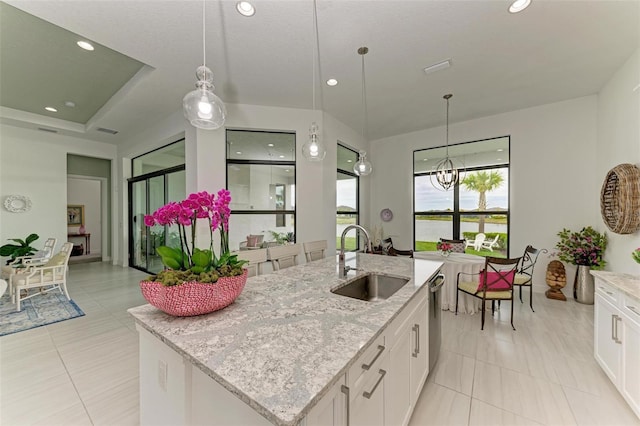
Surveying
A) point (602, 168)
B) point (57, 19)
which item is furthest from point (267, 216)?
point (602, 168)

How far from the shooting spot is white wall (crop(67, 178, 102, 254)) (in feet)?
25.6

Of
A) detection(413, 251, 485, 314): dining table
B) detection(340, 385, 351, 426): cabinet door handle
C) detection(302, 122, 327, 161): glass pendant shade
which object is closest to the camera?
detection(340, 385, 351, 426): cabinet door handle

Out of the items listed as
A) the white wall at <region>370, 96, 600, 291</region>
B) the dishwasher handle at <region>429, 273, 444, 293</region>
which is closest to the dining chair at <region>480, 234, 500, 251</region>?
the white wall at <region>370, 96, 600, 291</region>

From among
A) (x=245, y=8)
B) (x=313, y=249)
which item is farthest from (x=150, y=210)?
(x=245, y=8)

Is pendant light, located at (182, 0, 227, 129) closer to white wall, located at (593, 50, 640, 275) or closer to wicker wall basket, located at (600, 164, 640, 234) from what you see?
wicker wall basket, located at (600, 164, 640, 234)

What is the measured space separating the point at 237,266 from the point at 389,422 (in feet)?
3.64

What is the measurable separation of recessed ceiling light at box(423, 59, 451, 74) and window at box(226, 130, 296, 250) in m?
2.22

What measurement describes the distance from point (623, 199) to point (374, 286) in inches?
124

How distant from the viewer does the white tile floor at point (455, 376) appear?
5.46 feet

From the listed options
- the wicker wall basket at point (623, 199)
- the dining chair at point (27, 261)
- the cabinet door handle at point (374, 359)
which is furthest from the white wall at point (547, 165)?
the dining chair at point (27, 261)

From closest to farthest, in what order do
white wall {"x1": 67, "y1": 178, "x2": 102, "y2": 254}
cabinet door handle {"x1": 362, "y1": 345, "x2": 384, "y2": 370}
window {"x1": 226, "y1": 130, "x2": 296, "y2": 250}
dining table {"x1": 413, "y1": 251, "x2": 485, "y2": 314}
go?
cabinet door handle {"x1": 362, "y1": 345, "x2": 384, "y2": 370} < dining table {"x1": 413, "y1": 251, "x2": 485, "y2": 314} < window {"x1": 226, "y1": 130, "x2": 296, "y2": 250} < white wall {"x1": 67, "y1": 178, "x2": 102, "y2": 254}

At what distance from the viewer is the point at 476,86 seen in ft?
11.2

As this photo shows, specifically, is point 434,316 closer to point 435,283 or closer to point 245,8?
point 435,283

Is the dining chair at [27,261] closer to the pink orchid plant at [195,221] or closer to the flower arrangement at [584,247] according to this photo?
the pink orchid plant at [195,221]
